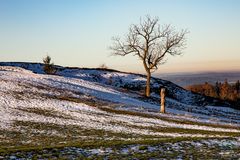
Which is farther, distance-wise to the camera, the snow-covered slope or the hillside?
the snow-covered slope

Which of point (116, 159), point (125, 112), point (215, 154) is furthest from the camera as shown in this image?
point (125, 112)

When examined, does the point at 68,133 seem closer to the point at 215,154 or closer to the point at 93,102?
the point at 215,154

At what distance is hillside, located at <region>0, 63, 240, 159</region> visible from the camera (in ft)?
61.2

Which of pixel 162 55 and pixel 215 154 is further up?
pixel 162 55

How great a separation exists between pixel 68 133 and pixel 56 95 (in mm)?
22214

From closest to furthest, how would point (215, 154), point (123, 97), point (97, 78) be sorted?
point (215, 154)
point (123, 97)
point (97, 78)

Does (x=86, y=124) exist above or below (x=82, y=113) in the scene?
below

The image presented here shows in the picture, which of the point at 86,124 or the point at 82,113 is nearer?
the point at 86,124

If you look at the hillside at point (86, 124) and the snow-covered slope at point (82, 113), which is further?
the snow-covered slope at point (82, 113)

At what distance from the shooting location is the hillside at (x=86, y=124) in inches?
734

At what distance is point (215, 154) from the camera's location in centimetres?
1747

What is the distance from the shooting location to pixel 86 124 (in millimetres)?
33625

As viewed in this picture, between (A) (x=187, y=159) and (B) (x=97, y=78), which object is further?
(B) (x=97, y=78)

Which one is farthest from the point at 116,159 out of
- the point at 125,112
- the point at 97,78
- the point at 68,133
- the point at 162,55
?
the point at 97,78
